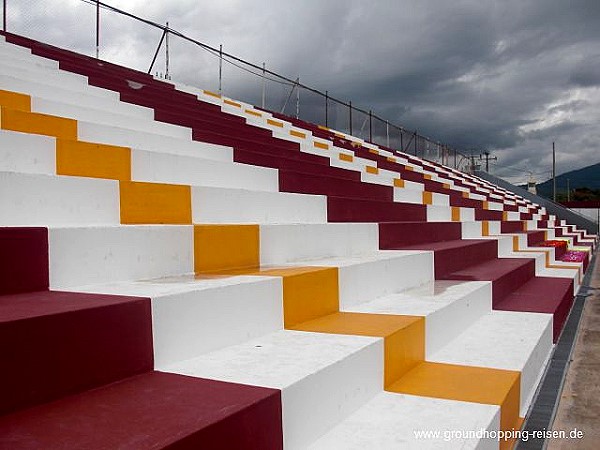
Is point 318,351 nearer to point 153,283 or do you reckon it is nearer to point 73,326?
point 153,283

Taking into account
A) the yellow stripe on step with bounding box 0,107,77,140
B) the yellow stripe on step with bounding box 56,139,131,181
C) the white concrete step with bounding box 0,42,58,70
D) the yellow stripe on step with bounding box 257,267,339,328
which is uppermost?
the white concrete step with bounding box 0,42,58,70

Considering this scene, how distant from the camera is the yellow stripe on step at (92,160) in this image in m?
1.19

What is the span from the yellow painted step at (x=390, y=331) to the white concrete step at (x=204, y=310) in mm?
114

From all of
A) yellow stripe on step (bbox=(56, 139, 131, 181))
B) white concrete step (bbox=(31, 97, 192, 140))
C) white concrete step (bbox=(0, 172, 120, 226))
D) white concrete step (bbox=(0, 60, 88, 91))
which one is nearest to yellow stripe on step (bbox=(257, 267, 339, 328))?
white concrete step (bbox=(0, 172, 120, 226))

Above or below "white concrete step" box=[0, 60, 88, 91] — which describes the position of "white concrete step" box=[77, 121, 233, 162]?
below

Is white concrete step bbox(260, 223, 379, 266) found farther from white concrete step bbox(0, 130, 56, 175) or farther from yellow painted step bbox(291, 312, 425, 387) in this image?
white concrete step bbox(0, 130, 56, 175)

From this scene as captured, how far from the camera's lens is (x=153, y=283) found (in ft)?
3.02

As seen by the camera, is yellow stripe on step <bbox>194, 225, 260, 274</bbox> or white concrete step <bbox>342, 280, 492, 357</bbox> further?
white concrete step <bbox>342, 280, 492, 357</bbox>

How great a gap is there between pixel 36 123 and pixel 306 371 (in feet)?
3.48

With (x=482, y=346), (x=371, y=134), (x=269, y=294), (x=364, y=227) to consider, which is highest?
(x=371, y=134)

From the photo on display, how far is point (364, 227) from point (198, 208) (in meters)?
0.67

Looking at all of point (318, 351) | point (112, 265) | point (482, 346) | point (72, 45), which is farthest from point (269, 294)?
point (72, 45)

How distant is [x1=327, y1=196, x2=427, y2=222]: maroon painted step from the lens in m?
1.89

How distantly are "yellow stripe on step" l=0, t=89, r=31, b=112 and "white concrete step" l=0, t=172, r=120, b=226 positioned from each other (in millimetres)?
734
